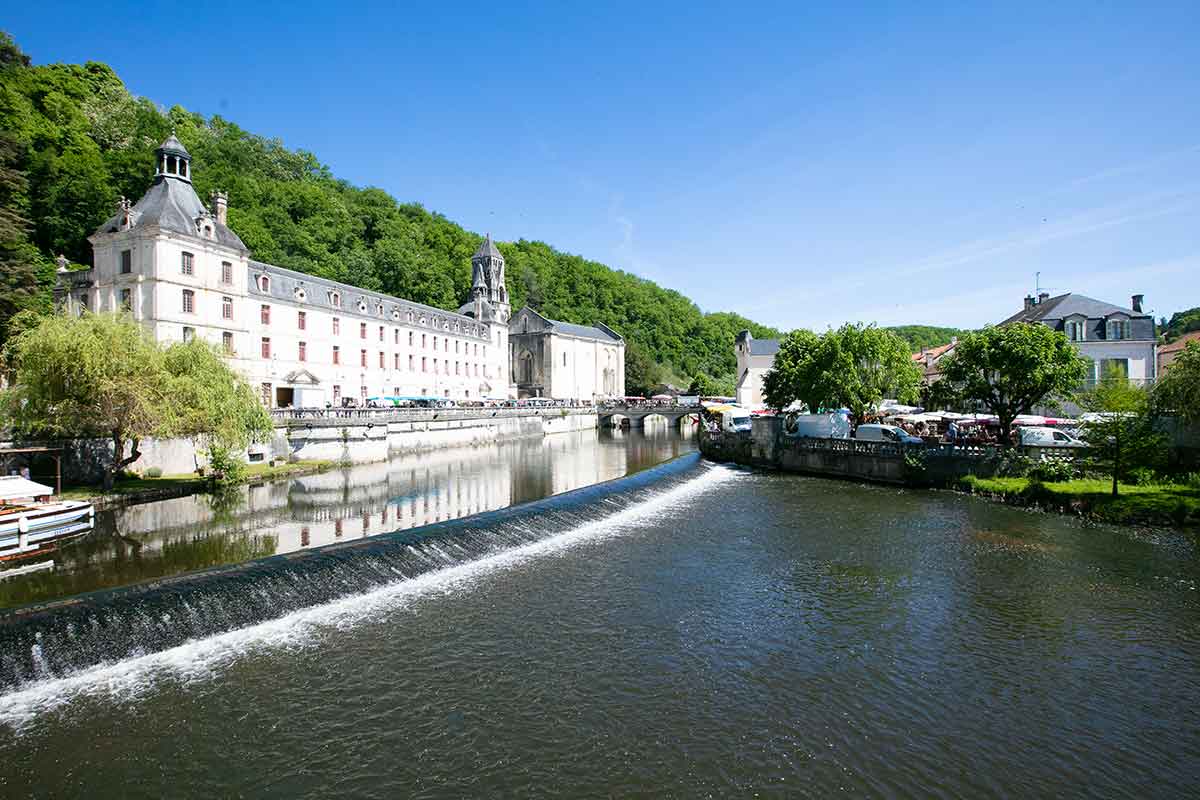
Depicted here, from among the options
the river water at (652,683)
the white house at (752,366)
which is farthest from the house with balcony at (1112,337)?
the white house at (752,366)

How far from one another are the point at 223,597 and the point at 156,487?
689 inches

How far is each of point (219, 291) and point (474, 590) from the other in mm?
37712

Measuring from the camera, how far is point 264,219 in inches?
3054

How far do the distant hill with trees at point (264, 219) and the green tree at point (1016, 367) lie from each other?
51.1 metres

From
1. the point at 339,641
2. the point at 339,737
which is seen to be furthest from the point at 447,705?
the point at 339,641

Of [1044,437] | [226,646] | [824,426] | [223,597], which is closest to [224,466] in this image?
[223,597]

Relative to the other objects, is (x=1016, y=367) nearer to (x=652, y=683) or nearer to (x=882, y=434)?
(x=882, y=434)

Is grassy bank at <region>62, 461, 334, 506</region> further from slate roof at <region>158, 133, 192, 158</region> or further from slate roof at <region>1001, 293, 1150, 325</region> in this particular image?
slate roof at <region>1001, 293, 1150, 325</region>

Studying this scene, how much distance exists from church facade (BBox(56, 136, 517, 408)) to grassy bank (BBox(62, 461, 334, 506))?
5.44m

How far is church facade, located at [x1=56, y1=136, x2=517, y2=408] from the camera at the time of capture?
3925cm

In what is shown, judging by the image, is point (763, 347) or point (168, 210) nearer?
point (168, 210)

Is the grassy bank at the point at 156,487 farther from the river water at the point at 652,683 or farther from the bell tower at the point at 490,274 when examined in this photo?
the bell tower at the point at 490,274

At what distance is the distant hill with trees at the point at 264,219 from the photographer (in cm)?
5488

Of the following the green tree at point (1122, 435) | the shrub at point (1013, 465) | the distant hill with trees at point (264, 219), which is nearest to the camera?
the green tree at point (1122, 435)
